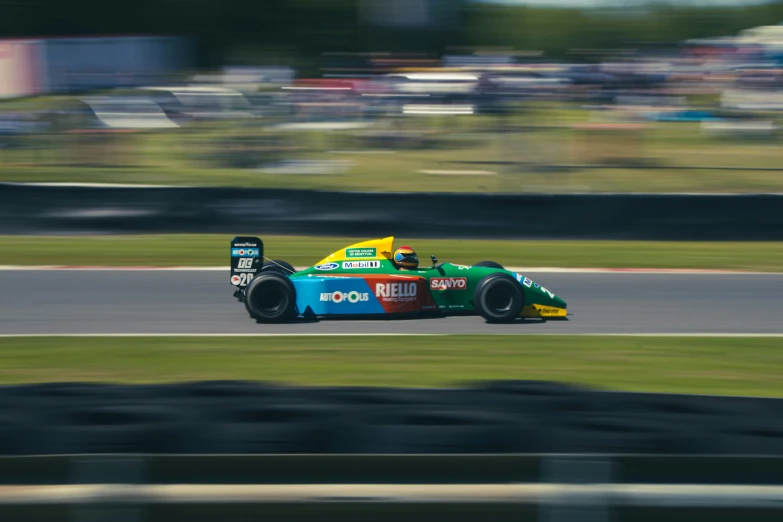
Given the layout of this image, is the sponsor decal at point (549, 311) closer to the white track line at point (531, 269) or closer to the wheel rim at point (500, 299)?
the wheel rim at point (500, 299)

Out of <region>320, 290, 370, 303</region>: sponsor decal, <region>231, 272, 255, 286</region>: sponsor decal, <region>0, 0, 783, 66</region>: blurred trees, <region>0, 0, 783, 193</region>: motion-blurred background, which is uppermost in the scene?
<region>0, 0, 783, 66</region>: blurred trees

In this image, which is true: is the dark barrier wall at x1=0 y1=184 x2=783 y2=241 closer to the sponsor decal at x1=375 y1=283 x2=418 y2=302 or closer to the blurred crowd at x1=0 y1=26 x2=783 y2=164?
the blurred crowd at x1=0 y1=26 x2=783 y2=164

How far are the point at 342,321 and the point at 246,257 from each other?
1131 mm

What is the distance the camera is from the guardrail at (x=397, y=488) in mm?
3420

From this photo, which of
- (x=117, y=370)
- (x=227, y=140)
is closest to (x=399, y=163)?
(x=227, y=140)

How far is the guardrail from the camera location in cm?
342

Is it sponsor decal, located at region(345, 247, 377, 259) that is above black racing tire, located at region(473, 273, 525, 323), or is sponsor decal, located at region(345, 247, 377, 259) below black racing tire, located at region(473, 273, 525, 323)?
above

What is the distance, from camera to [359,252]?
9328mm

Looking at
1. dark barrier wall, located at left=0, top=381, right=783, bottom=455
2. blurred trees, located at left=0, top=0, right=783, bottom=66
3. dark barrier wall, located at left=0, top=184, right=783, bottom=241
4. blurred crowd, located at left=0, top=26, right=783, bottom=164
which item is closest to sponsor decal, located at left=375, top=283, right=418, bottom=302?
dark barrier wall, located at left=0, top=381, right=783, bottom=455

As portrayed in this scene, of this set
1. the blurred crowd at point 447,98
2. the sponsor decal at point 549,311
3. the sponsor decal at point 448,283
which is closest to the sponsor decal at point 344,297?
the sponsor decal at point 448,283

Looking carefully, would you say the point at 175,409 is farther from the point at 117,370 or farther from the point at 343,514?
the point at 117,370

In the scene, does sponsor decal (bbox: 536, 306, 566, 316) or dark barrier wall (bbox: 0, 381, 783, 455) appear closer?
dark barrier wall (bbox: 0, 381, 783, 455)

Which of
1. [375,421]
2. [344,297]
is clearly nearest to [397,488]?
[375,421]

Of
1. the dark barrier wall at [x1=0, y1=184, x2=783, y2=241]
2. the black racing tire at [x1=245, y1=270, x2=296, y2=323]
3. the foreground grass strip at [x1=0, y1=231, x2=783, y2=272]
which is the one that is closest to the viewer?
the black racing tire at [x1=245, y1=270, x2=296, y2=323]
